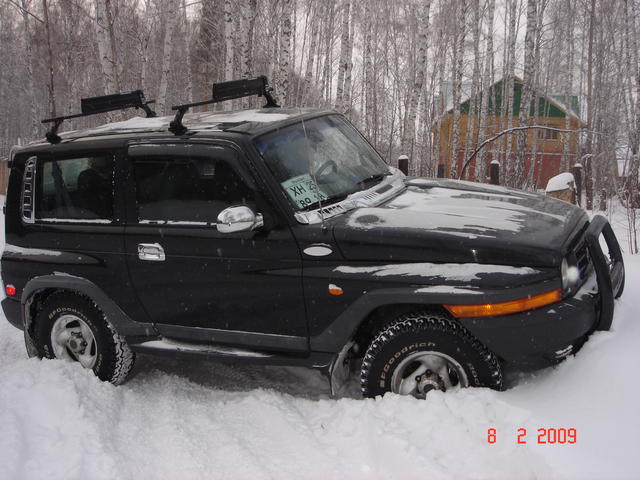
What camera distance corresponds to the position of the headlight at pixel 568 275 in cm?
322

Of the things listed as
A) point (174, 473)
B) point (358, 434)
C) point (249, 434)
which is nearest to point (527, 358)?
point (358, 434)

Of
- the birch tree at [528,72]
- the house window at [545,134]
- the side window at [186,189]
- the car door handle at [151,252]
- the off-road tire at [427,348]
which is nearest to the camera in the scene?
the off-road tire at [427,348]

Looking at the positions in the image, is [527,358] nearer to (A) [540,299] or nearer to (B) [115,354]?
(A) [540,299]

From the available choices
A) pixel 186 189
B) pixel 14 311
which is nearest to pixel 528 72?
pixel 186 189

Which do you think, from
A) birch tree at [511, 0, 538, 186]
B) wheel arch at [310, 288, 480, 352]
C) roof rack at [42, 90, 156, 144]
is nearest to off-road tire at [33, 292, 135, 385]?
roof rack at [42, 90, 156, 144]

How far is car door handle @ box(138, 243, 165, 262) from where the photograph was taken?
3912 millimetres

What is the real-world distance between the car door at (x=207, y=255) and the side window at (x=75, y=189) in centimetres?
23

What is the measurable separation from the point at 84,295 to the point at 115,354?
49 centimetres

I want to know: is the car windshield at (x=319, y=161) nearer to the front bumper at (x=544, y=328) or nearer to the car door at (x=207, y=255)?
the car door at (x=207, y=255)

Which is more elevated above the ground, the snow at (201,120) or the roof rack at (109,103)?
the roof rack at (109,103)

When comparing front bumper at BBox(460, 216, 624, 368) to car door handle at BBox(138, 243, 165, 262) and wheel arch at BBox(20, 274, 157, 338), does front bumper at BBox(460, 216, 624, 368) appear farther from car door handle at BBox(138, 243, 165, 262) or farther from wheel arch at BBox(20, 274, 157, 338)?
wheel arch at BBox(20, 274, 157, 338)

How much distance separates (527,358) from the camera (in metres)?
3.24

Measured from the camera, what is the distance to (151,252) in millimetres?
3939
